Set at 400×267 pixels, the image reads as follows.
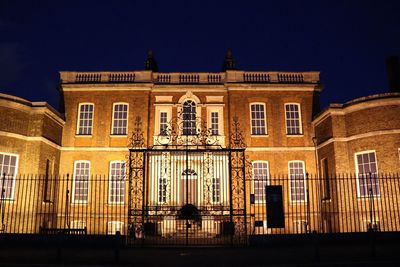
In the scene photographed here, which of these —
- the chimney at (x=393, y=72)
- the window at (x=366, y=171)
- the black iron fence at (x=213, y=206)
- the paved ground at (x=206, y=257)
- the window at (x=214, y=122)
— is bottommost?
the paved ground at (x=206, y=257)

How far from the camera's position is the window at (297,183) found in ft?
71.5

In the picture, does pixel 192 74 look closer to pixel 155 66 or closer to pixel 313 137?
pixel 155 66

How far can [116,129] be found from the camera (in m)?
22.9

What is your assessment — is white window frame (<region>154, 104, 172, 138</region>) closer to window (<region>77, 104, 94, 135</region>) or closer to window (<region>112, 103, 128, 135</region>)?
window (<region>112, 103, 128, 135</region>)

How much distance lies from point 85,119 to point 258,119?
11066mm

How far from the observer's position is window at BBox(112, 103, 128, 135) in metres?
22.9

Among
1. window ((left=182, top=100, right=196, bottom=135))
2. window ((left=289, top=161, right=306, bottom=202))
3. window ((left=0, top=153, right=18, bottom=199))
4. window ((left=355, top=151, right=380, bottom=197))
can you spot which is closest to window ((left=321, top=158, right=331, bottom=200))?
window ((left=289, top=161, right=306, bottom=202))

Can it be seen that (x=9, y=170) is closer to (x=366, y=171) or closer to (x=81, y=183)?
(x=81, y=183)

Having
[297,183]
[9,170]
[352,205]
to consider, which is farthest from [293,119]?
[9,170]

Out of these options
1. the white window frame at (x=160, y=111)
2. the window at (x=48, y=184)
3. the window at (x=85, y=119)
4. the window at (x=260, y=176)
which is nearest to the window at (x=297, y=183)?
the window at (x=260, y=176)

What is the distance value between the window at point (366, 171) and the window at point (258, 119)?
6350mm

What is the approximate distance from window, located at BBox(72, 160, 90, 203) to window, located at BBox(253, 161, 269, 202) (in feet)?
33.1

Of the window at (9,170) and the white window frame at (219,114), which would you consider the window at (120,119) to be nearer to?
the white window frame at (219,114)

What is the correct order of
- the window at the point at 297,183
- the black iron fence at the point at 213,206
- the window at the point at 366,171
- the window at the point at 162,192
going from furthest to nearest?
the window at the point at 297,183 → the window at the point at 162,192 → the window at the point at 366,171 → the black iron fence at the point at 213,206
